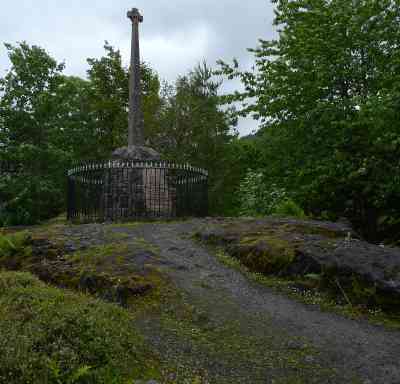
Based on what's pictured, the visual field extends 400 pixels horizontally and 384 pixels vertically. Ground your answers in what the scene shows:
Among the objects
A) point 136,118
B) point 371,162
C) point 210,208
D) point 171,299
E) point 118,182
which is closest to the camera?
point 171,299

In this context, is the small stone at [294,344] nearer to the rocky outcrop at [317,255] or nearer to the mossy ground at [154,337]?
the mossy ground at [154,337]

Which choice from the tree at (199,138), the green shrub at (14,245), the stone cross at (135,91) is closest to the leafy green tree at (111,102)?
the tree at (199,138)

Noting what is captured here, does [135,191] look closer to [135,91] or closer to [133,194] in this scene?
[133,194]

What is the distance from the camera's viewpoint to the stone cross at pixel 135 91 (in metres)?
18.6

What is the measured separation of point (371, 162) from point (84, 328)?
38.5 ft

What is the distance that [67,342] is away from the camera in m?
4.24

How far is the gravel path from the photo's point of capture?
456 centimetres

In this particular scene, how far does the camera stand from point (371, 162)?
13.9 metres

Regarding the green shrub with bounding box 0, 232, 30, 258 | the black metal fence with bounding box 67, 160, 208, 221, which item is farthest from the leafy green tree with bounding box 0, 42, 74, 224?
the green shrub with bounding box 0, 232, 30, 258

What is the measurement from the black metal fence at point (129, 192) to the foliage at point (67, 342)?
8.92 metres

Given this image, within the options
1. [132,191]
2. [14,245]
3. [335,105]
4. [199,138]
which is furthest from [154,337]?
[199,138]

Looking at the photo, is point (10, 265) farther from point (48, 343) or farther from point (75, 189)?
point (75, 189)

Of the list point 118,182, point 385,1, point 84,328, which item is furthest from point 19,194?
point 84,328

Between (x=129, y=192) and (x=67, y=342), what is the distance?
1117 centimetres
